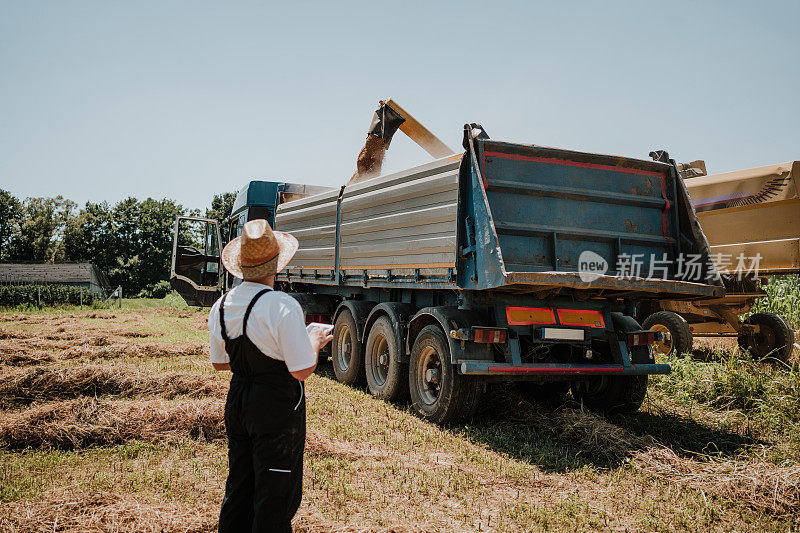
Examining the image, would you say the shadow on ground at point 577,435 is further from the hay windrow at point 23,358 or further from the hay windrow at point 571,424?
the hay windrow at point 23,358

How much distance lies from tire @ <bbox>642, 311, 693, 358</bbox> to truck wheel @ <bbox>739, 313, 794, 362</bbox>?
1255 mm

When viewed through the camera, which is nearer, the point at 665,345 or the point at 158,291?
the point at 665,345

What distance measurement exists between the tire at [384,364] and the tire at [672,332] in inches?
186

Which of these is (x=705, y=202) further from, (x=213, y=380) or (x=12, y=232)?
(x=12, y=232)

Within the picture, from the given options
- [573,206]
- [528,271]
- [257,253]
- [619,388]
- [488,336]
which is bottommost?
[619,388]

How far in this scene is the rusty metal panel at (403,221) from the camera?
21.3 feet

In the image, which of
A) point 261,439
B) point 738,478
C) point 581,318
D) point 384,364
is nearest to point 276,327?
point 261,439

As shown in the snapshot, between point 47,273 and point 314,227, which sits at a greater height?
point 314,227

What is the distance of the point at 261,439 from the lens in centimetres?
267

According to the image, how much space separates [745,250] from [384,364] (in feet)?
22.3

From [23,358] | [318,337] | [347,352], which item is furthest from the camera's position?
[23,358]

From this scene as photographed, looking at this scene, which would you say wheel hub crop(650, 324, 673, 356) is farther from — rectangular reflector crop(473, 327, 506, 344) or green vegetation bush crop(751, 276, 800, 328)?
green vegetation bush crop(751, 276, 800, 328)

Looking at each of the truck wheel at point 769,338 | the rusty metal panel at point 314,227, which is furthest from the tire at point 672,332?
the rusty metal panel at point 314,227

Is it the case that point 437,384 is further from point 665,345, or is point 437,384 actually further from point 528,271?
point 665,345
